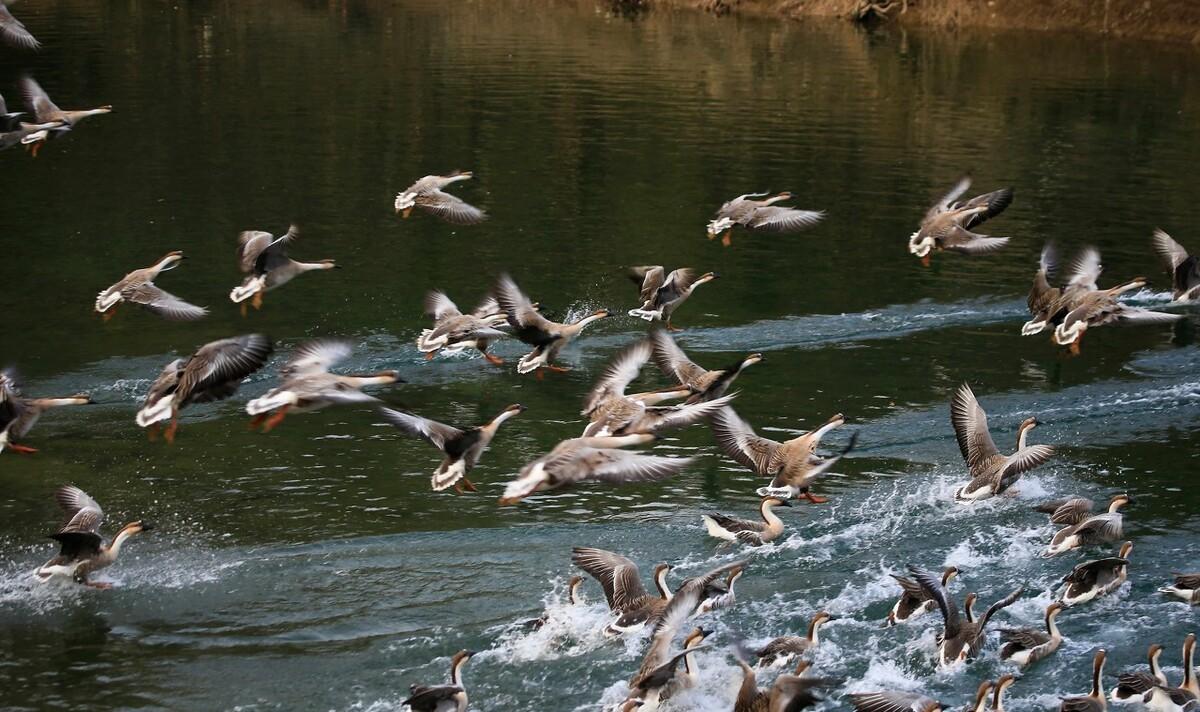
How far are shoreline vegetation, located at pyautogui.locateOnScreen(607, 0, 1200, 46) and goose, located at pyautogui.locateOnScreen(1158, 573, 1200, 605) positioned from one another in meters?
40.0

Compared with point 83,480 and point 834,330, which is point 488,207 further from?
point 83,480

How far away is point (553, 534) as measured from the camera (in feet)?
52.9

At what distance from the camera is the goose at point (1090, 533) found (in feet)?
50.4

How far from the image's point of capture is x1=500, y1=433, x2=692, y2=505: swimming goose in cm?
1317

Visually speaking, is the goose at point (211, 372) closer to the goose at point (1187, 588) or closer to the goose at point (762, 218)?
the goose at point (762, 218)

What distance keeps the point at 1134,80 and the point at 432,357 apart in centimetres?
3137

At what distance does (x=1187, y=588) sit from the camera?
47.7 ft

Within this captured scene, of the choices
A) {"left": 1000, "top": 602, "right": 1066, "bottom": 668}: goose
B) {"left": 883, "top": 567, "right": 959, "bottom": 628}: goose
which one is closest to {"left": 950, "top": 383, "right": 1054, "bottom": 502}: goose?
{"left": 883, "top": 567, "right": 959, "bottom": 628}: goose

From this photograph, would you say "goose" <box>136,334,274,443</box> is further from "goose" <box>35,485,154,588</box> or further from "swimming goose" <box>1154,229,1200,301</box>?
"swimming goose" <box>1154,229,1200,301</box>

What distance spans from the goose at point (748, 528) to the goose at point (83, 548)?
224 inches

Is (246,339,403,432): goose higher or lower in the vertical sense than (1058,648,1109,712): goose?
higher

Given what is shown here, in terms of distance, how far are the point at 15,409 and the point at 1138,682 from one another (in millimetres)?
11384

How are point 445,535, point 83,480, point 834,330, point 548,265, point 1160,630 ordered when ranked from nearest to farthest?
point 1160,630 → point 445,535 → point 83,480 → point 834,330 → point 548,265

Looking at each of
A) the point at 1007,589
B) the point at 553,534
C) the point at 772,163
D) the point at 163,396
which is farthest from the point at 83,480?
the point at 772,163
